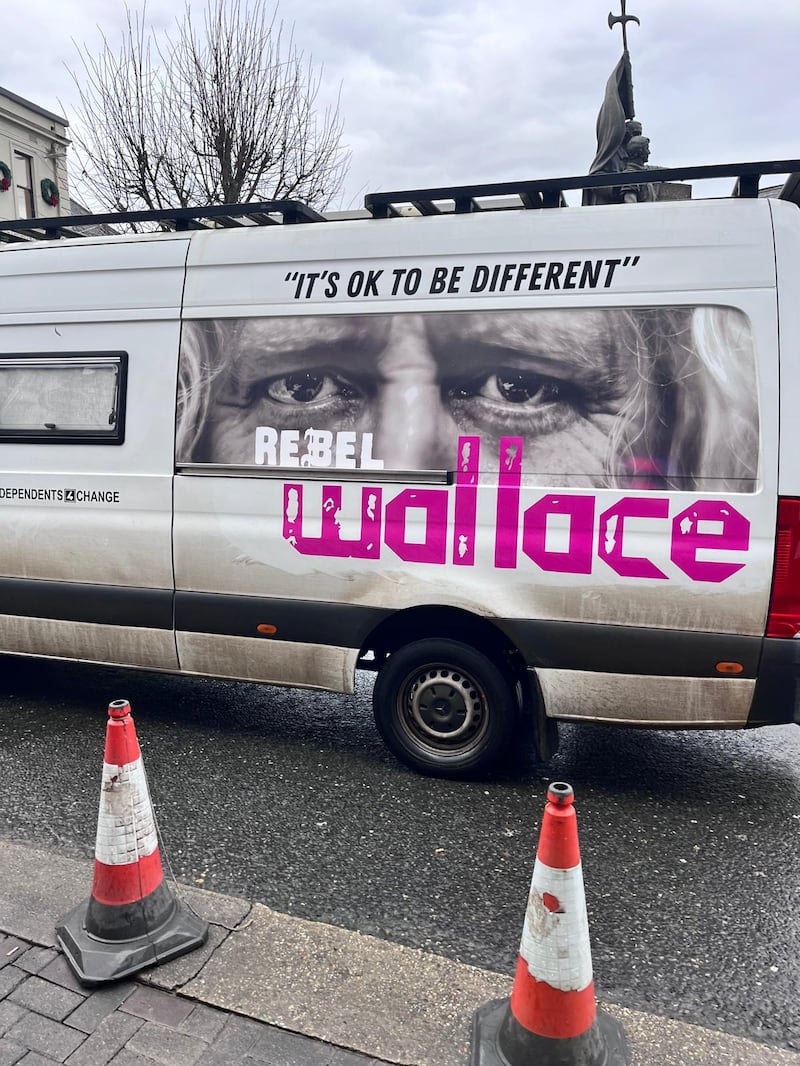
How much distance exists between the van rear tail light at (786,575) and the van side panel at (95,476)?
9.46 ft

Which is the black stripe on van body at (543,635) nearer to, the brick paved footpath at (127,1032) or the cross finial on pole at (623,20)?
the brick paved footpath at (127,1032)

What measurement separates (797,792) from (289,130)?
47.3 ft

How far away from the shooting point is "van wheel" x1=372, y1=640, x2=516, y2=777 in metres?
3.88

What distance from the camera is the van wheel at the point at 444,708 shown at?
3.88 metres

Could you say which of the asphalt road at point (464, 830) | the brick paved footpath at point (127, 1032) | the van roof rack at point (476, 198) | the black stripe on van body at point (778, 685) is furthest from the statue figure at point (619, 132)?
the brick paved footpath at point (127, 1032)

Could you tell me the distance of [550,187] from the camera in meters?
3.66

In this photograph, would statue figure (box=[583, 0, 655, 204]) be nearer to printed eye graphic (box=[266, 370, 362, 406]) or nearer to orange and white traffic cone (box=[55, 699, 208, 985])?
printed eye graphic (box=[266, 370, 362, 406])

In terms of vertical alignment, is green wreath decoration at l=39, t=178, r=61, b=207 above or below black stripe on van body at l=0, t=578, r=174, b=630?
above

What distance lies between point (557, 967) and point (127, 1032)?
3.96ft

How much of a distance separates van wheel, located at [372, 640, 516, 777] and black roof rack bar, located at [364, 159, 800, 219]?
6.85ft

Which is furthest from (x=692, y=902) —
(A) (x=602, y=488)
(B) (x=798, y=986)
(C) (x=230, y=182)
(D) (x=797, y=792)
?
(C) (x=230, y=182)

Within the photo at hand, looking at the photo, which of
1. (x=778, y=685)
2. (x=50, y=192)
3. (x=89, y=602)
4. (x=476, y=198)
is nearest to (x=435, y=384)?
(x=476, y=198)

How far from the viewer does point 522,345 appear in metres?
3.71

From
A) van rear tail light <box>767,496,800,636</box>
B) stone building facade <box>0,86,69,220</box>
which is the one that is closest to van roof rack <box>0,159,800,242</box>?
van rear tail light <box>767,496,800,636</box>
